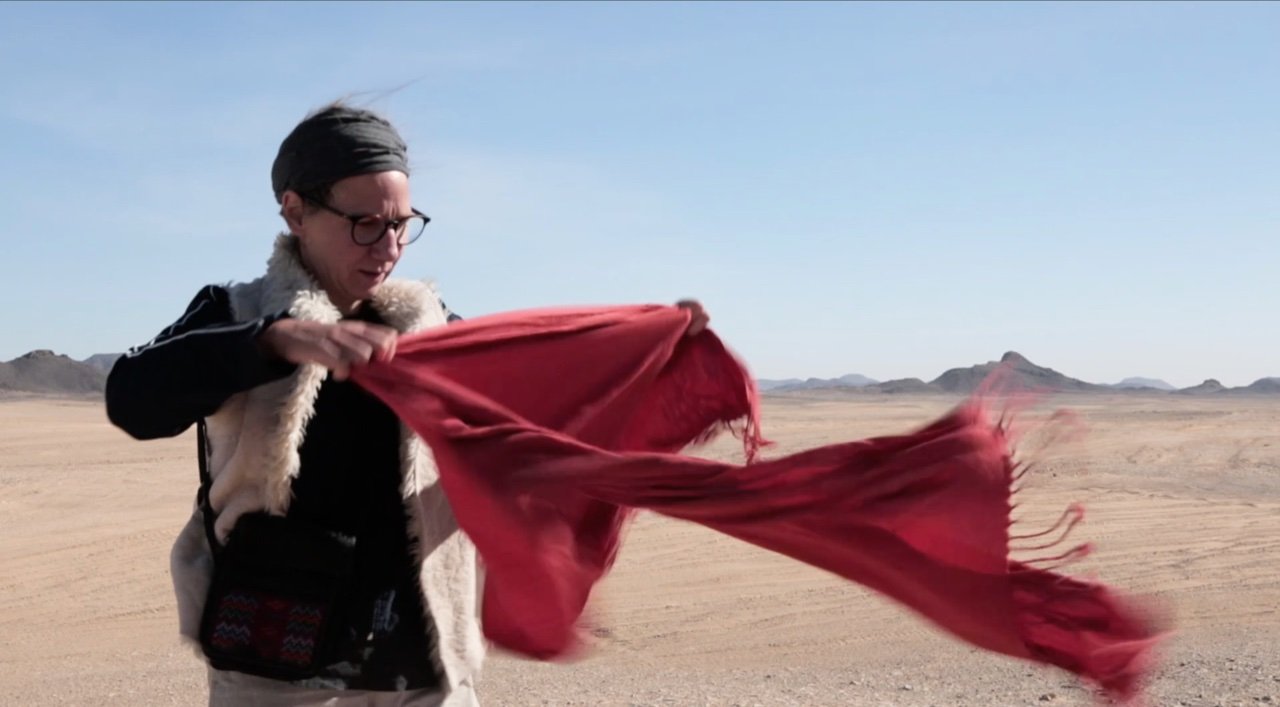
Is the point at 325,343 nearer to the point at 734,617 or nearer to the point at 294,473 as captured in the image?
the point at 294,473

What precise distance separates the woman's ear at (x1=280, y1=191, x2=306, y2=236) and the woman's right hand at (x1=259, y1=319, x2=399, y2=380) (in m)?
0.33

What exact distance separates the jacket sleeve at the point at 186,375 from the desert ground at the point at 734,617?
102 cm

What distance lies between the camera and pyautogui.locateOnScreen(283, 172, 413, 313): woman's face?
2.89 m

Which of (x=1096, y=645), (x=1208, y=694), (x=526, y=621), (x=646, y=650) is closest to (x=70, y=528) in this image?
→ (x=646, y=650)

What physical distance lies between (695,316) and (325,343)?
1385 millimetres

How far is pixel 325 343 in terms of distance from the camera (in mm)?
2654

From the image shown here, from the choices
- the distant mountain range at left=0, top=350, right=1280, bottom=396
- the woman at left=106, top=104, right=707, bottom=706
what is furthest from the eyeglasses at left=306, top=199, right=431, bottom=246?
the distant mountain range at left=0, top=350, right=1280, bottom=396

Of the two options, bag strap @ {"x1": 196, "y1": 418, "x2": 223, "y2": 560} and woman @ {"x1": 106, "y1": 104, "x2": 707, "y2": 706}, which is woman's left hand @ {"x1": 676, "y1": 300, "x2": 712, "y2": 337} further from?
bag strap @ {"x1": 196, "y1": 418, "x2": 223, "y2": 560}

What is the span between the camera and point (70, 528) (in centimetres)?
1344

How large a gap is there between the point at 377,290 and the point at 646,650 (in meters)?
5.64

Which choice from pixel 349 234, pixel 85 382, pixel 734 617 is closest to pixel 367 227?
pixel 349 234

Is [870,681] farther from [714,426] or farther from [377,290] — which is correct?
[377,290]

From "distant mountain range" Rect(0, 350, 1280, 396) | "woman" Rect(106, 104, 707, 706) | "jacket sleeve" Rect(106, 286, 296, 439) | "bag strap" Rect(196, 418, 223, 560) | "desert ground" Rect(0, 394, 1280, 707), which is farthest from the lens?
"distant mountain range" Rect(0, 350, 1280, 396)

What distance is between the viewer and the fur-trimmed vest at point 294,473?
2.77m
